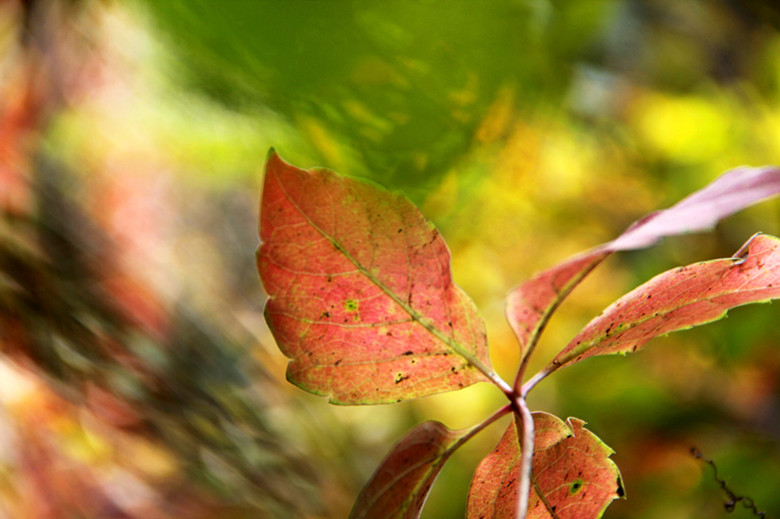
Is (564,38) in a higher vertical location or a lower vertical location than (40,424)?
higher

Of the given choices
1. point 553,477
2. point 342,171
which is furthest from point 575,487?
point 342,171

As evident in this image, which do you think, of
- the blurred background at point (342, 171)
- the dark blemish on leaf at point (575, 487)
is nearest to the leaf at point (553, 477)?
the dark blemish on leaf at point (575, 487)

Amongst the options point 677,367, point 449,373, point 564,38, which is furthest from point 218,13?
point 677,367

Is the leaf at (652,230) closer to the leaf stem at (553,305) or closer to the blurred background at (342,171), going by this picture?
the leaf stem at (553,305)

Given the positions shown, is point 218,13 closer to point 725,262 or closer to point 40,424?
point 725,262

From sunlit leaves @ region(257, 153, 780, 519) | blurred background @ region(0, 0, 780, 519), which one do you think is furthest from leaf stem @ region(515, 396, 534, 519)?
blurred background @ region(0, 0, 780, 519)

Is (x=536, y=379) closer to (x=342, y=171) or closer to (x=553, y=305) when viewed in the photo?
(x=553, y=305)

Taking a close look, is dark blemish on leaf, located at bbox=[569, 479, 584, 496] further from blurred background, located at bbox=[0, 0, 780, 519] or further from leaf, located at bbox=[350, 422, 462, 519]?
blurred background, located at bbox=[0, 0, 780, 519]
